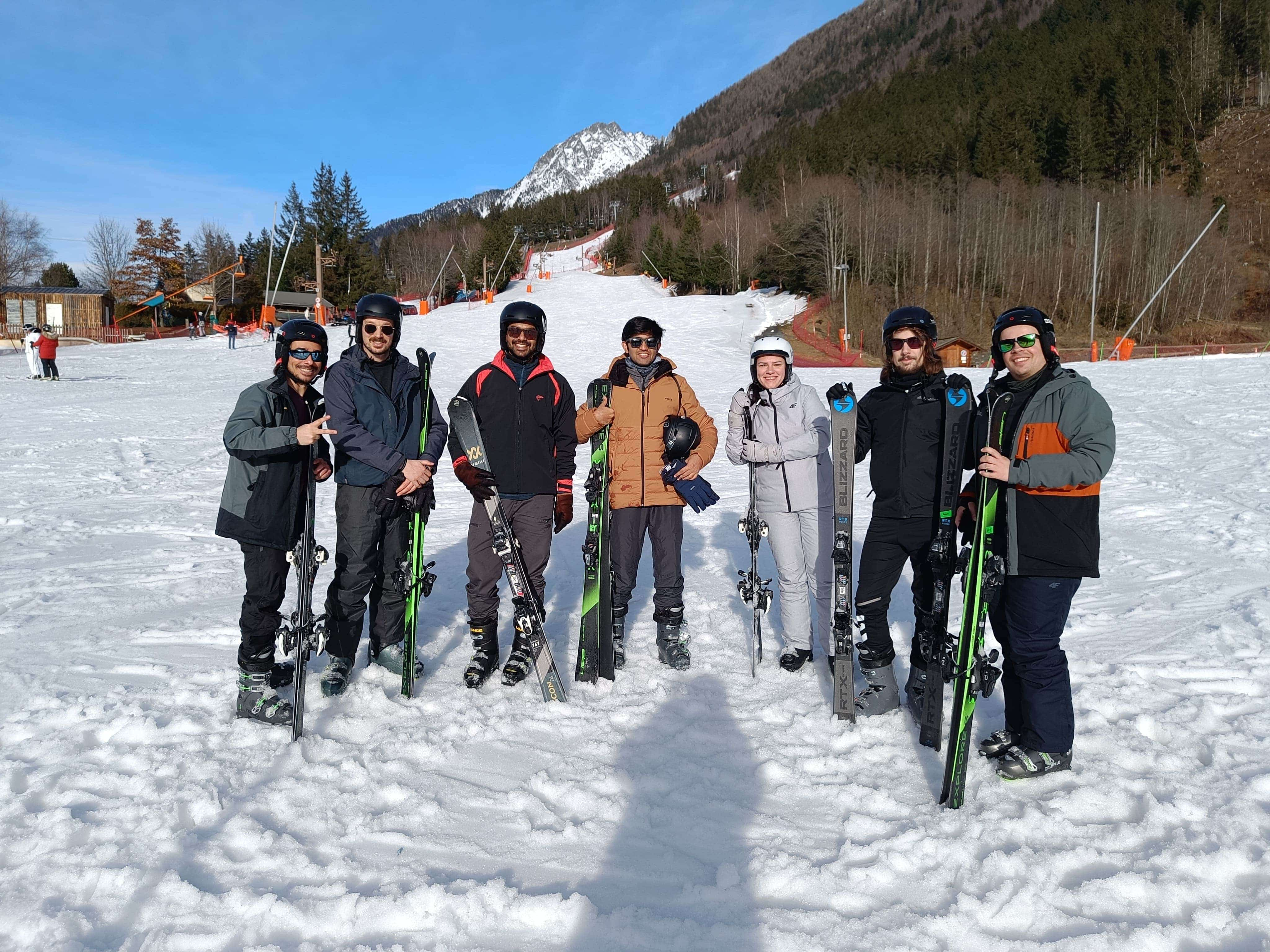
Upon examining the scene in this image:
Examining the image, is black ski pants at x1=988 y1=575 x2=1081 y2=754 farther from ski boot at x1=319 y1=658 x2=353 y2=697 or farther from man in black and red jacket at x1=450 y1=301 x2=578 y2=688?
ski boot at x1=319 y1=658 x2=353 y2=697

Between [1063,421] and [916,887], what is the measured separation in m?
1.93

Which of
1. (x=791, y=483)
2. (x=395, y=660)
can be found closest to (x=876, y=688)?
(x=791, y=483)

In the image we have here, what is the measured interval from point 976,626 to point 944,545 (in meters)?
0.47

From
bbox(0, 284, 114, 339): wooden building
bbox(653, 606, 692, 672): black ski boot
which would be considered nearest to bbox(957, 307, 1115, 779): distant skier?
bbox(653, 606, 692, 672): black ski boot

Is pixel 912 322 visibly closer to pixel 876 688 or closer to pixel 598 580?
pixel 876 688

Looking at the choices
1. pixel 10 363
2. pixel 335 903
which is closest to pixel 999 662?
pixel 335 903

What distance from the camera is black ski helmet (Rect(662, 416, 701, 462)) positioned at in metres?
4.17

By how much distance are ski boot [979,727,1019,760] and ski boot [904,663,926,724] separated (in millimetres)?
396

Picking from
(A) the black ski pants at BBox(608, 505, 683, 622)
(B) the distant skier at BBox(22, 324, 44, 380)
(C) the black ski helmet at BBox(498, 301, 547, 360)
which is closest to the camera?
(C) the black ski helmet at BBox(498, 301, 547, 360)

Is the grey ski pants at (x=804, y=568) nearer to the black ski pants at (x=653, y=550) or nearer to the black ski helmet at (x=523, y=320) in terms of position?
the black ski pants at (x=653, y=550)

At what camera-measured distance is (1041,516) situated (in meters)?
2.96

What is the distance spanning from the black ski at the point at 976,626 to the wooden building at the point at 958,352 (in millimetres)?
31433

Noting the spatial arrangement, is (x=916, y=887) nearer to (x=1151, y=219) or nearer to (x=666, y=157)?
(x=1151, y=219)

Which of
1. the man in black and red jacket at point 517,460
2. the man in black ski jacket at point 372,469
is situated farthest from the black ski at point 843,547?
the man in black ski jacket at point 372,469
